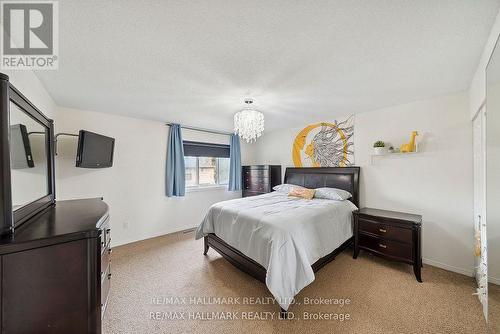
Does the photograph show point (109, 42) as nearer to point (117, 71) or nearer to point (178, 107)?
point (117, 71)

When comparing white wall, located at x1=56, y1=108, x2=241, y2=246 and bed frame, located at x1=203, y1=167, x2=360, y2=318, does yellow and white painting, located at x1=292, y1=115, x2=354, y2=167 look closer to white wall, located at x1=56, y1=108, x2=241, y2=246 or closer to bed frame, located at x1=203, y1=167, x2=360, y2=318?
bed frame, located at x1=203, y1=167, x2=360, y2=318

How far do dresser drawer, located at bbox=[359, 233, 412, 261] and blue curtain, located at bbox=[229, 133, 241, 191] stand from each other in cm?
298

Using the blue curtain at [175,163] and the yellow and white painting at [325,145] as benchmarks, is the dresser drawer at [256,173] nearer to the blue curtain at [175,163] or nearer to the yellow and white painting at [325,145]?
the yellow and white painting at [325,145]

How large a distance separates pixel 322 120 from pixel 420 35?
245cm

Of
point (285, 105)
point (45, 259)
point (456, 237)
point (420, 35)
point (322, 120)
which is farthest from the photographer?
point (322, 120)

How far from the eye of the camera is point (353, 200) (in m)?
3.27

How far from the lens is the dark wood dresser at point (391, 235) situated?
7.52 ft

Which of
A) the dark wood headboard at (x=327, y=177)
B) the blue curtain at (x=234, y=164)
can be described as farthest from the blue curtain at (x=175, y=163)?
the dark wood headboard at (x=327, y=177)

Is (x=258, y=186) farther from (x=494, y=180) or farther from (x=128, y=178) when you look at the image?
(x=494, y=180)

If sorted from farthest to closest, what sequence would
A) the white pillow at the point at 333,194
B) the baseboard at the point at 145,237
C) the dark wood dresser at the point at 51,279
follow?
the baseboard at the point at 145,237 < the white pillow at the point at 333,194 < the dark wood dresser at the point at 51,279

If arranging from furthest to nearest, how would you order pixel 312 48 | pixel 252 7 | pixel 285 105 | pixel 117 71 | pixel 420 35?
pixel 285 105 → pixel 117 71 → pixel 312 48 → pixel 420 35 → pixel 252 7

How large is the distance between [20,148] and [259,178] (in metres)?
3.95

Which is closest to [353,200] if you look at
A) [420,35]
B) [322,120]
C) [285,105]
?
[322,120]

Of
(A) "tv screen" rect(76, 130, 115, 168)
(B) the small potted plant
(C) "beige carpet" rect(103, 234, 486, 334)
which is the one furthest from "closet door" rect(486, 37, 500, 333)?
(A) "tv screen" rect(76, 130, 115, 168)
